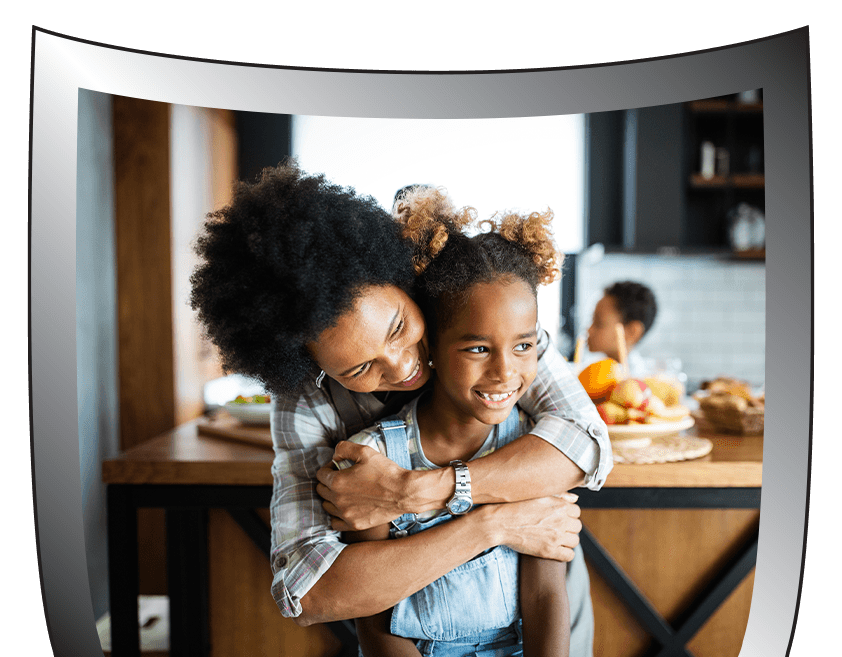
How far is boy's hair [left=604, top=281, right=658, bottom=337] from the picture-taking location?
1.92m

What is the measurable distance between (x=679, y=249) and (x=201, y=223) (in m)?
2.07

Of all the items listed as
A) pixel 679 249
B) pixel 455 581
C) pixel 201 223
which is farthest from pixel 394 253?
pixel 679 249

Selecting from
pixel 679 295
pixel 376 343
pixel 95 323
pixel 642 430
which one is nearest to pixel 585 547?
pixel 642 430

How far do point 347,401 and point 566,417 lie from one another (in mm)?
261

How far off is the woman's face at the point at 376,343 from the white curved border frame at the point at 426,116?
0.28 metres

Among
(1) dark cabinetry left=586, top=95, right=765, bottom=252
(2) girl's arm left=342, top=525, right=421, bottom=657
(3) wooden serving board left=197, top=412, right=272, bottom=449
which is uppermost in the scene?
(1) dark cabinetry left=586, top=95, right=765, bottom=252

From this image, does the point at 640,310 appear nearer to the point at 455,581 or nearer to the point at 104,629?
the point at 455,581

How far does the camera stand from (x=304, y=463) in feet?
2.20

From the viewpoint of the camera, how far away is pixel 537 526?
0.67 m

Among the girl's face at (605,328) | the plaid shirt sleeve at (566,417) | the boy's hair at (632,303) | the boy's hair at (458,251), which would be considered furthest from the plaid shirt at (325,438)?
the boy's hair at (632,303)

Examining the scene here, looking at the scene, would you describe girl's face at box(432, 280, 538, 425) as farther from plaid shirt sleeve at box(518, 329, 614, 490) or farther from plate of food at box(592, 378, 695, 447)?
plate of food at box(592, 378, 695, 447)

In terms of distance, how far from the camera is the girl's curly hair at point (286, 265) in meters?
0.55

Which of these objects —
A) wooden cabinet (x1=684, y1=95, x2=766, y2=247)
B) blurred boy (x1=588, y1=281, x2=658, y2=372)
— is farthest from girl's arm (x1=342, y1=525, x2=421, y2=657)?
blurred boy (x1=588, y1=281, x2=658, y2=372)

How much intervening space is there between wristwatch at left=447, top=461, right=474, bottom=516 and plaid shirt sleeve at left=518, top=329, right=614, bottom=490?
95 mm
